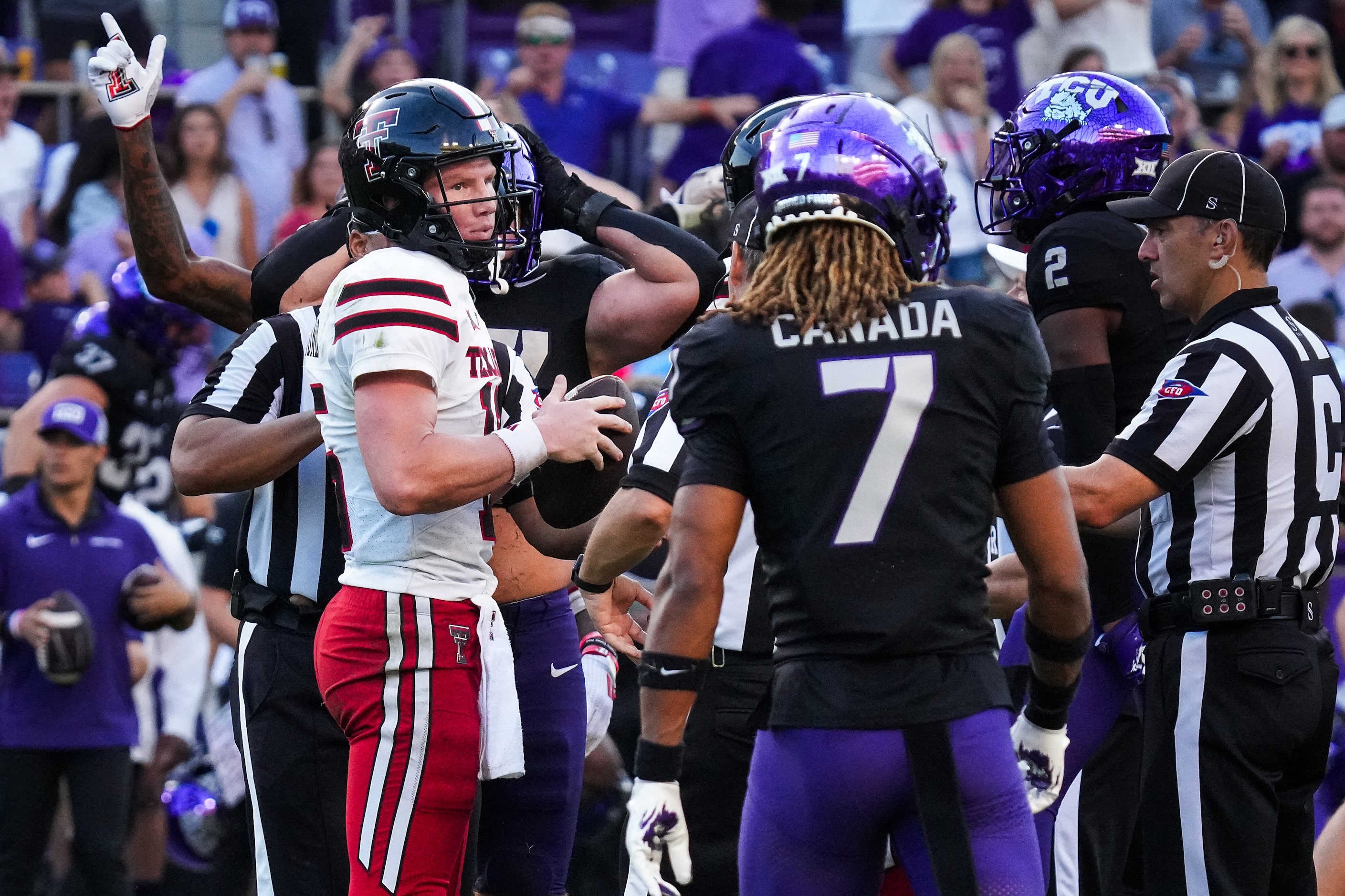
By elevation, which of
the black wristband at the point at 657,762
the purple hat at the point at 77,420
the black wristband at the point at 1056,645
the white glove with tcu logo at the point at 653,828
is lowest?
the purple hat at the point at 77,420

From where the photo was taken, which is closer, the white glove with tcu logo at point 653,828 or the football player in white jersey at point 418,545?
the white glove with tcu logo at point 653,828

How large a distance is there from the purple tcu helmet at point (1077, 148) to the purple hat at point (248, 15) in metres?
6.02

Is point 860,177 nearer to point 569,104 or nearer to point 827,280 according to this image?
point 827,280

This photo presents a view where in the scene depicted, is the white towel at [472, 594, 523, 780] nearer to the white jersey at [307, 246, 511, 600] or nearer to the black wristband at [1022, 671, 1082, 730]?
the white jersey at [307, 246, 511, 600]

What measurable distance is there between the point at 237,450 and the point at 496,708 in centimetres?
91

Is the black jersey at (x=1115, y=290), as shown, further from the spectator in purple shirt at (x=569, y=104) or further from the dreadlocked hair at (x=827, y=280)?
the spectator in purple shirt at (x=569, y=104)

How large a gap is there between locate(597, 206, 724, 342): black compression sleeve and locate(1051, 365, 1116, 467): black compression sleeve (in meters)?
0.93

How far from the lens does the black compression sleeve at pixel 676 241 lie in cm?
469

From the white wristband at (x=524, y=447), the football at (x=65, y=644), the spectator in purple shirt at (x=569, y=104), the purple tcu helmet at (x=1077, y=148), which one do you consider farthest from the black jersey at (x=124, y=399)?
the white wristband at (x=524, y=447)

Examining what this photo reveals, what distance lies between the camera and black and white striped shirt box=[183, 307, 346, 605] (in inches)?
165

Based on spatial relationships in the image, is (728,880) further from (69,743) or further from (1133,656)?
(69,743)

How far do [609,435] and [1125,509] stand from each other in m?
1.24

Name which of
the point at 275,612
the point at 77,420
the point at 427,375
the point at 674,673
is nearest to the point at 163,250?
the point at 275,612

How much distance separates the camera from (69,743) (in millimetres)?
6535
